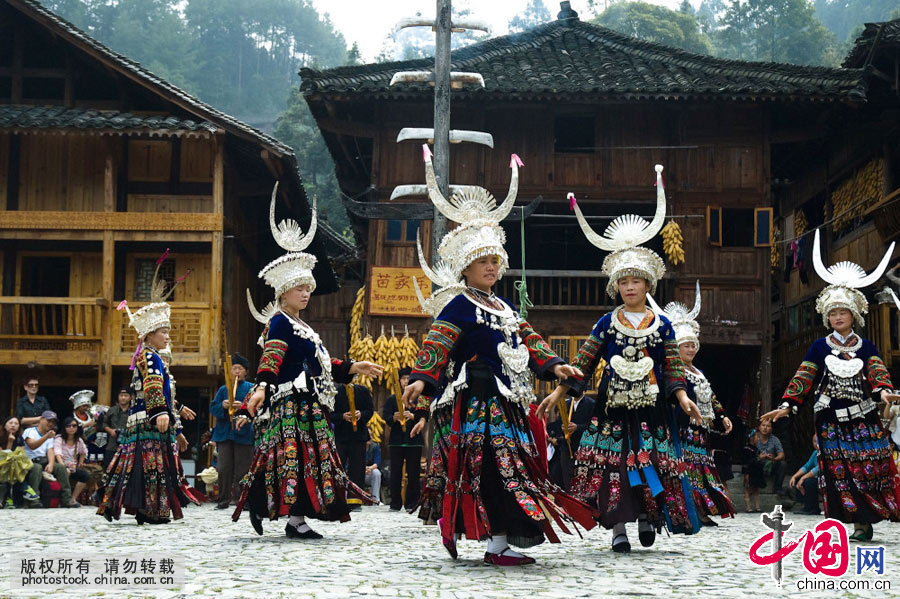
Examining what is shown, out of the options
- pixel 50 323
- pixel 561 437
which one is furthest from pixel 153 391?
pixel 50 323

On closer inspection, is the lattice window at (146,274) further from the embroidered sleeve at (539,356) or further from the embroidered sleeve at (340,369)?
the embroidered sleeve at (539,356)

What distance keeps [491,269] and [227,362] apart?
7903mm

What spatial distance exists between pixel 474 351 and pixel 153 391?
14.0 ft

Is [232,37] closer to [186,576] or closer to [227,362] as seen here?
[227,362]

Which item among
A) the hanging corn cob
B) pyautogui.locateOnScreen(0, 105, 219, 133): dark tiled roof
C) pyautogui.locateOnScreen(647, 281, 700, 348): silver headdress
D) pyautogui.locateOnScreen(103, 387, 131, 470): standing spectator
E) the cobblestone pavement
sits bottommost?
the cobblestone pavement

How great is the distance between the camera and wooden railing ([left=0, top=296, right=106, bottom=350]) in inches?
851

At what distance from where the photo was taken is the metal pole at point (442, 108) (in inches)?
597

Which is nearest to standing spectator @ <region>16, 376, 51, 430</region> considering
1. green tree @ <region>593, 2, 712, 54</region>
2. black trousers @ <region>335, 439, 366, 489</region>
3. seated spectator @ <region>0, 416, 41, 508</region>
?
seated spectator @ <region>0, 416, 41, 508</region>

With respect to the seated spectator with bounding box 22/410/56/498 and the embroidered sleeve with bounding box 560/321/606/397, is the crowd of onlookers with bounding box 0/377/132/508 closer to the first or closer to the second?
the seated spectator with bounding box 22/410/56/498

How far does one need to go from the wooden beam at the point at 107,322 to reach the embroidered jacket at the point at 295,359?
14230mm

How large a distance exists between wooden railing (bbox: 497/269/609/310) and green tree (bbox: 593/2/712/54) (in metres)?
29.9

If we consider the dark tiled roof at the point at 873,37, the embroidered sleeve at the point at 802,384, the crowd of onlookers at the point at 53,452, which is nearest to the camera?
the embroidered sleeve at the point at 802,384

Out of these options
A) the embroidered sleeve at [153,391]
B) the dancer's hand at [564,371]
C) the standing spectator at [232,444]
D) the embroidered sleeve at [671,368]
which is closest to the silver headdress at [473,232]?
the dancer's hand at [564,371]

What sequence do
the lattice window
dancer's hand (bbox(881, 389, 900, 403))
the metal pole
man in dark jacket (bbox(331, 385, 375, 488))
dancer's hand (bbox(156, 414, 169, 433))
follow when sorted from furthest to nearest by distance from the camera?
the lattice window < the metal pole < man in dark jacket (bbox(331, 385, 375, 488)) < dancer's hand (bbox(156, 414, 169, 433)) < dancer's hand (bbox(881, 389, 900, 403))
